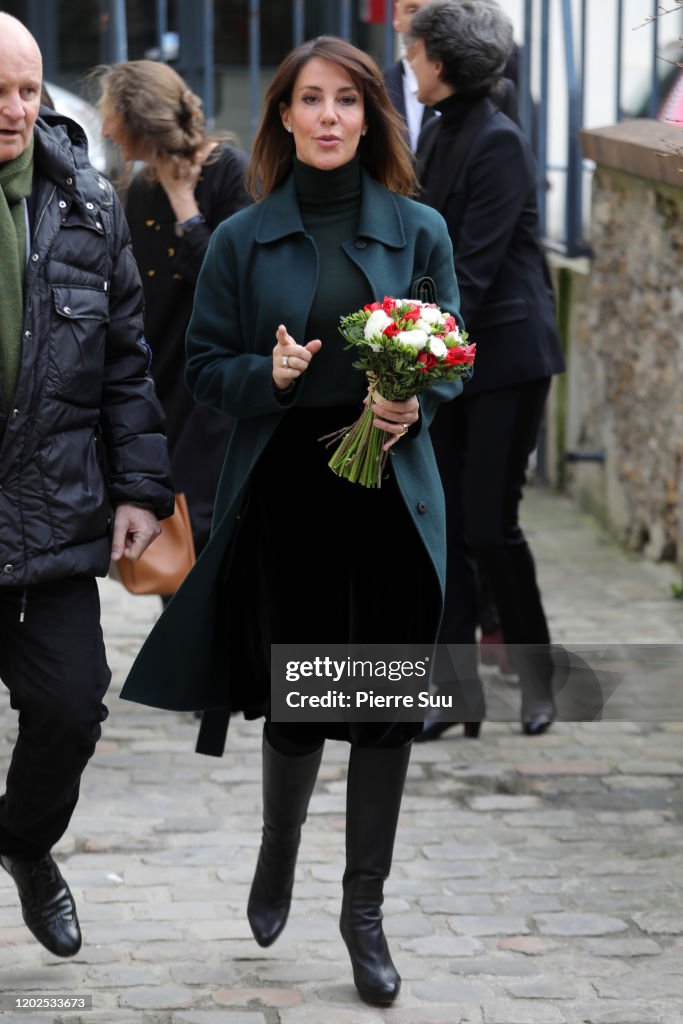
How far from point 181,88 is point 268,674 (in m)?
2.41

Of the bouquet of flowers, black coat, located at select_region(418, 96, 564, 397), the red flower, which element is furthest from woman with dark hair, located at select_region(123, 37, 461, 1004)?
black coat, located at select_region(418, 96, 564, 397)

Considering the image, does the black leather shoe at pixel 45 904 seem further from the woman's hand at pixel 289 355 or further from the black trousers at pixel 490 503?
the black trousers at pixel 490 503

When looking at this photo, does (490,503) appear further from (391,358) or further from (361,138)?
(391,358)

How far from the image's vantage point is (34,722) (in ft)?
12.6

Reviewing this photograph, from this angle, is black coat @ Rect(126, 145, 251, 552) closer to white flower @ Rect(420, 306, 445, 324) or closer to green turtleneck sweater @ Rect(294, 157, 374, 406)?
green turtleneck sweater @ Rect(294, 157, 374, 406)

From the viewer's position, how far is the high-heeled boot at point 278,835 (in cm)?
416

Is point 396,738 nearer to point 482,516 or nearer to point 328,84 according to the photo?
point 328,84

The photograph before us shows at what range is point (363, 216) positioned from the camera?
155 inches

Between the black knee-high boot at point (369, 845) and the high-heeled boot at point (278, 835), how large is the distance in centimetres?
14

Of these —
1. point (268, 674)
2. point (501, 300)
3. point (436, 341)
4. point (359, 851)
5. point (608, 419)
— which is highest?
point (436, 341)

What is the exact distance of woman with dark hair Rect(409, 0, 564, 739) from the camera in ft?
18.2

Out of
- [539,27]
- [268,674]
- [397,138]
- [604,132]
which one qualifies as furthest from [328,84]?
[539,27]

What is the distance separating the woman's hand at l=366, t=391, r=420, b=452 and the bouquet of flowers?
0.01m

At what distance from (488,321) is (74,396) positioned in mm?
2237
